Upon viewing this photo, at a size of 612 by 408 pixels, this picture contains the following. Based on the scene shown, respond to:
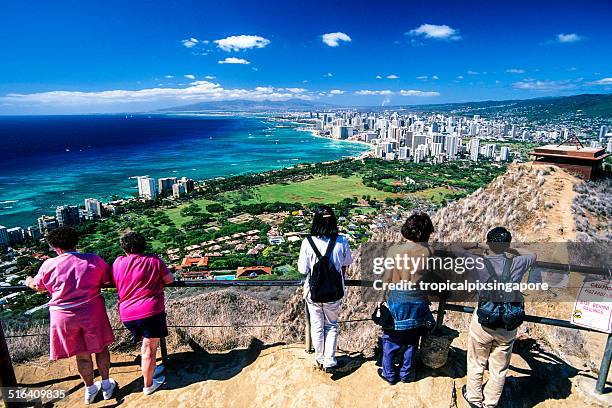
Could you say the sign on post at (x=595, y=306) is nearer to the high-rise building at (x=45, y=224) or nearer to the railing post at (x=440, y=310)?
the railing post at (x=440, y=310)

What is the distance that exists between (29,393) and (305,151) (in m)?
80.5

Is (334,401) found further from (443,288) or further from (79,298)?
(79,298)

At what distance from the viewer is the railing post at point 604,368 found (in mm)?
2135

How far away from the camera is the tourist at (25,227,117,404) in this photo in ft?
6.99

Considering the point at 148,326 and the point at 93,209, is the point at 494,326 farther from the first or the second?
the point at 93,209

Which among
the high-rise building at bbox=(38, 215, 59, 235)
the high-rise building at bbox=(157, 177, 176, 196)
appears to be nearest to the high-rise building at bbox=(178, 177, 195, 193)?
the high-rise building at bbox=(157, 177, 176, 196)

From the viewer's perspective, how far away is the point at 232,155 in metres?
74.1

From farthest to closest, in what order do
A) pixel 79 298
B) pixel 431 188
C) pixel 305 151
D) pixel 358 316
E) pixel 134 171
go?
pixel 305 151
pixel 134 171
pixel 431 188
pixel 358 316
pixel 79 298

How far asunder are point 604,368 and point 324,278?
1841 millimetres

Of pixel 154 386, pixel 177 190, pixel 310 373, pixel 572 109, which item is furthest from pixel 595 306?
pixel 572 109

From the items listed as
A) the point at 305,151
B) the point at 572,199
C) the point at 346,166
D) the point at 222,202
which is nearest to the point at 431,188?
the point at 346,166

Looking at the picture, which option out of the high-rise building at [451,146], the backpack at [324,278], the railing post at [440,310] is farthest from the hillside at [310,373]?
the high-rise building at [451,146]

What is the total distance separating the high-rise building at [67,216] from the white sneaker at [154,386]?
31.5m

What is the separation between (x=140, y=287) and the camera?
228 centimetres
